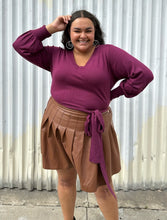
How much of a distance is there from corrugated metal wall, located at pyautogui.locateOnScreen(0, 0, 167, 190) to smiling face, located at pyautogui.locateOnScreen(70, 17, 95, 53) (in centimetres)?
105

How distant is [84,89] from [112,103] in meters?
1.17

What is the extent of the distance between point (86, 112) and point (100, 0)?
57.2 inches

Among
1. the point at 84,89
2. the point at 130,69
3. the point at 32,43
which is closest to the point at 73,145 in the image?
the point at 84,89

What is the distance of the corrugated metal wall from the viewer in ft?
10.1

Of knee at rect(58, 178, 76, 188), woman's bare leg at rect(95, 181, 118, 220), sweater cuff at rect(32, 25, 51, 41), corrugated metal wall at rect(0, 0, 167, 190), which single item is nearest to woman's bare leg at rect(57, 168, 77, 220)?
knee at rect(58, 178, 76, 188)

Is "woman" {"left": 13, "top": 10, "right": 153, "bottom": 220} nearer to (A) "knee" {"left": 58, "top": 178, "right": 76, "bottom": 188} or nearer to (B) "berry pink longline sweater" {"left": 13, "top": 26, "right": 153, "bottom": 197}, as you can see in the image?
(B) "berry pink longline sweater" {"left": 13, "top": 26, "right": 153, "bottom": 197}

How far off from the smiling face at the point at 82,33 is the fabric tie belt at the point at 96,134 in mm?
465

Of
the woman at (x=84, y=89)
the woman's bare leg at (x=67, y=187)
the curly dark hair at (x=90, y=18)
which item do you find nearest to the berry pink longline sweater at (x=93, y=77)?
the woman at (x=84, y=89)

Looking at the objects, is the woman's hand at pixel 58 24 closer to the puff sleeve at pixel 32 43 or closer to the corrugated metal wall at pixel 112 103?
the puff sleeve at pixel 32 43

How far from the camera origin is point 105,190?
2293 mm

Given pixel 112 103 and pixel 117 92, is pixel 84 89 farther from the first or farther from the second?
pixel 112 103

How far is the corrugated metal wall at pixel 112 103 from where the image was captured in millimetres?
3090

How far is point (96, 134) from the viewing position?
6.98 ft

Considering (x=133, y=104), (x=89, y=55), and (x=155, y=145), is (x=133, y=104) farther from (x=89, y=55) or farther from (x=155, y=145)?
(x=89, y=55)
